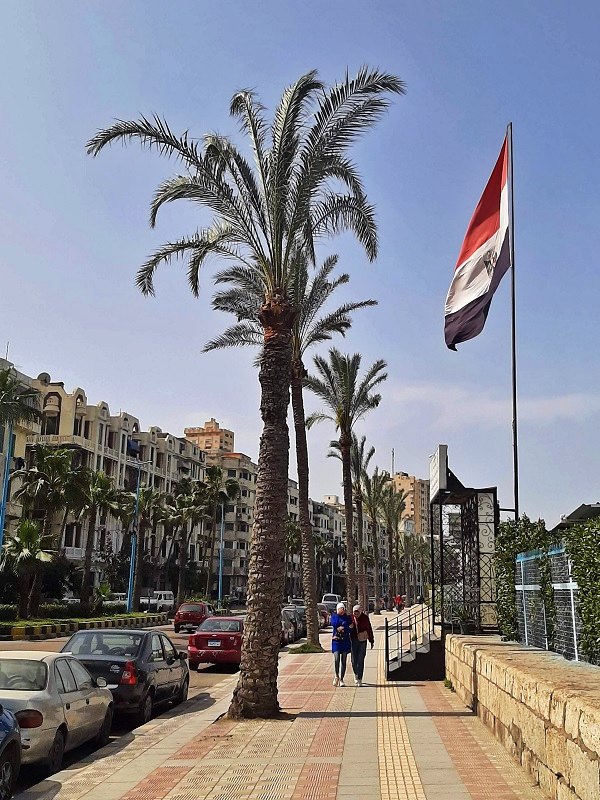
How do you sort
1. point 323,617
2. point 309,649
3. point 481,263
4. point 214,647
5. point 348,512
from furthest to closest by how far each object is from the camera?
point 323,617
point 348,512
point 309,649
point 214,647
point 481,263

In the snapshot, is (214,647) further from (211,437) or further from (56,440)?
(211,437)

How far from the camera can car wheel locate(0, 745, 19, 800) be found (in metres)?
7.54

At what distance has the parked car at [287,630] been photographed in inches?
1270

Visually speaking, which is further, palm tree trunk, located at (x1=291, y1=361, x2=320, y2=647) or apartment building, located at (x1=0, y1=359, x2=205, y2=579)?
apartment building, located at (x1=0, y1=359, x2=205, y2=579)

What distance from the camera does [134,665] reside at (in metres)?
13.0

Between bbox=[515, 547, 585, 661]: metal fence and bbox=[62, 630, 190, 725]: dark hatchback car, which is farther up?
bbox=[515, 547, 585, 661]: metal fence

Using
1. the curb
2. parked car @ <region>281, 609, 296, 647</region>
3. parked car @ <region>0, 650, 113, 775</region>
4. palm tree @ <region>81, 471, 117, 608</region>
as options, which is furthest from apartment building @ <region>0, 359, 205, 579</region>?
parked car @ <region>0, 650, 113, 775</region>

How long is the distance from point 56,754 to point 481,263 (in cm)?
1175

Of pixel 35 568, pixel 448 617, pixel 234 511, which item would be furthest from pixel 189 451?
pixel 448 617

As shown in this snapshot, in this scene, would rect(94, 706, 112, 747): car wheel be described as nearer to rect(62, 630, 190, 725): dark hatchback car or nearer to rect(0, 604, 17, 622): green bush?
rect(62, 630, 190, 725): dark hatchback car

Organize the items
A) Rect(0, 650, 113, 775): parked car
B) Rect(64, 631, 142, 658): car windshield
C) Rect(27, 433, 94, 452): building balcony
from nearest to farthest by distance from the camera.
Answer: Rect(0, 650, 113, 775): parked car
Rect(64, 631, 142, 658): car windshield
Rect(27, 433, 94, 452): building balcony

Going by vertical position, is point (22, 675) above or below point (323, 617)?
above

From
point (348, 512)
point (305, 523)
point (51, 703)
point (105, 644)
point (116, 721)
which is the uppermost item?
point (348, 512)

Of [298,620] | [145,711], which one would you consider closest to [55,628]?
[298,620]
